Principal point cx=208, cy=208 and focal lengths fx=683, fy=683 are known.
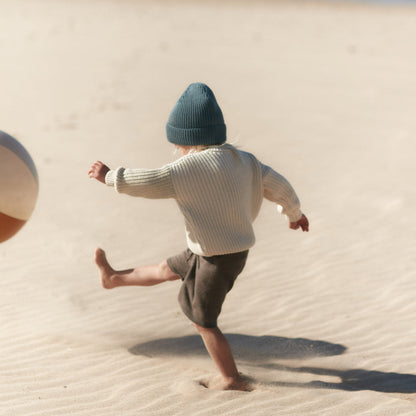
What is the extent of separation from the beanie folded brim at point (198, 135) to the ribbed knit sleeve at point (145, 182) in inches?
8.7

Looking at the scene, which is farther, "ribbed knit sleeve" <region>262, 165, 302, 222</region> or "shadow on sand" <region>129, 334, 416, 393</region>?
"shadow on sand" <region>129, 334, 416, 393</region>

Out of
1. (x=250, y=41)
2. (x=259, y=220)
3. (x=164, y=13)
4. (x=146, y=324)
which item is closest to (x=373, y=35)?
(x=250, y=41)

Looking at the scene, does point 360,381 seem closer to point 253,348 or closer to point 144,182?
point 253,348

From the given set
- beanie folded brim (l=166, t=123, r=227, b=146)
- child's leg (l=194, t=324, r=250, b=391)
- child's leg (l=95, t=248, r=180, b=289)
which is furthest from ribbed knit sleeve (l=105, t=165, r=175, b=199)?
child's leg (l=194, t=324, r=250, b=391)

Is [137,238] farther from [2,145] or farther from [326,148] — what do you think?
[326,148]

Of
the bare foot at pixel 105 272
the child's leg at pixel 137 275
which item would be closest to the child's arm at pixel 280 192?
the child's leg at pixel 137 275

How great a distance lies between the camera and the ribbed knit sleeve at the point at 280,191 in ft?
13.1

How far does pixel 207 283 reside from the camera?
3908 mm

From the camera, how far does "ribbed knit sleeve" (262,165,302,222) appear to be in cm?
400

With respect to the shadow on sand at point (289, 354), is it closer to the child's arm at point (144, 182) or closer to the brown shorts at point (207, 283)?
the brown shorts at point (207, 283)

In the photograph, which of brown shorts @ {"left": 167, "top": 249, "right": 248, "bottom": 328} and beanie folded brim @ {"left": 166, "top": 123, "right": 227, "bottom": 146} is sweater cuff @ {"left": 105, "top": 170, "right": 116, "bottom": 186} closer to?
beanie folded brim @ {"left": 166, "top": 123, "right": 227, "bottom": 146}

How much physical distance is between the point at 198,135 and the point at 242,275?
277 centimetres

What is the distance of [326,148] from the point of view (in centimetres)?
1077

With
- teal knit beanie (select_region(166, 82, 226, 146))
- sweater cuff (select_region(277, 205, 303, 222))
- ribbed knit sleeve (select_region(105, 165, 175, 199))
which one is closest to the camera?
ribbed knit sleeve (select_region(105, 165, 175, 199))
